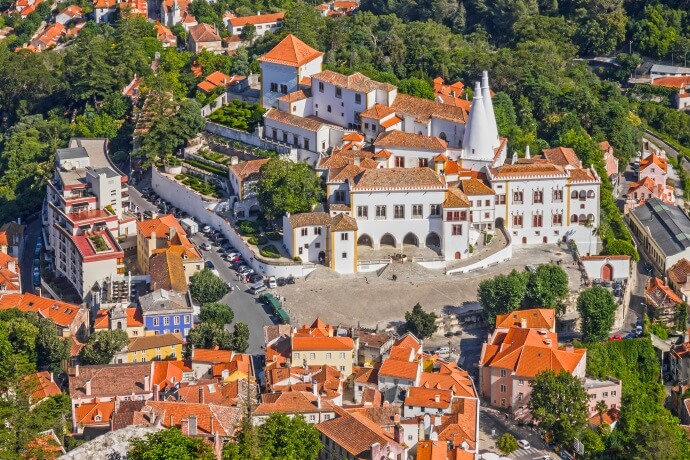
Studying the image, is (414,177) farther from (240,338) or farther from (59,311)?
(59,311)

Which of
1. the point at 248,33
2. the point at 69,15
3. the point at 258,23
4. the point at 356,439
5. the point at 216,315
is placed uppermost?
the point at 258,23

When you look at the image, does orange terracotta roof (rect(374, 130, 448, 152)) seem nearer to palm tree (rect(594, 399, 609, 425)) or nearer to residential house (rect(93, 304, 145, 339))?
residential house (rect(93, 304, 145, 339))

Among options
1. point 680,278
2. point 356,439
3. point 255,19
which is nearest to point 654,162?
point 680,278

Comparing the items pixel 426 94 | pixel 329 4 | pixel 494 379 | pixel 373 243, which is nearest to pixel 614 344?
pixel 494 379

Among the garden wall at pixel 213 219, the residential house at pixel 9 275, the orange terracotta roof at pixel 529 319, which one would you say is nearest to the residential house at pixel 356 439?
the orange terracotta roof at pixel 529 319

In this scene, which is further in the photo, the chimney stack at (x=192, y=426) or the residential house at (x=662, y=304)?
the residential house at (x=662, y=304)

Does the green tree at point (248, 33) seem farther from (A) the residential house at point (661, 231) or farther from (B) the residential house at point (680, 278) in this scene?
(B) the residential house at point (680, 278)
